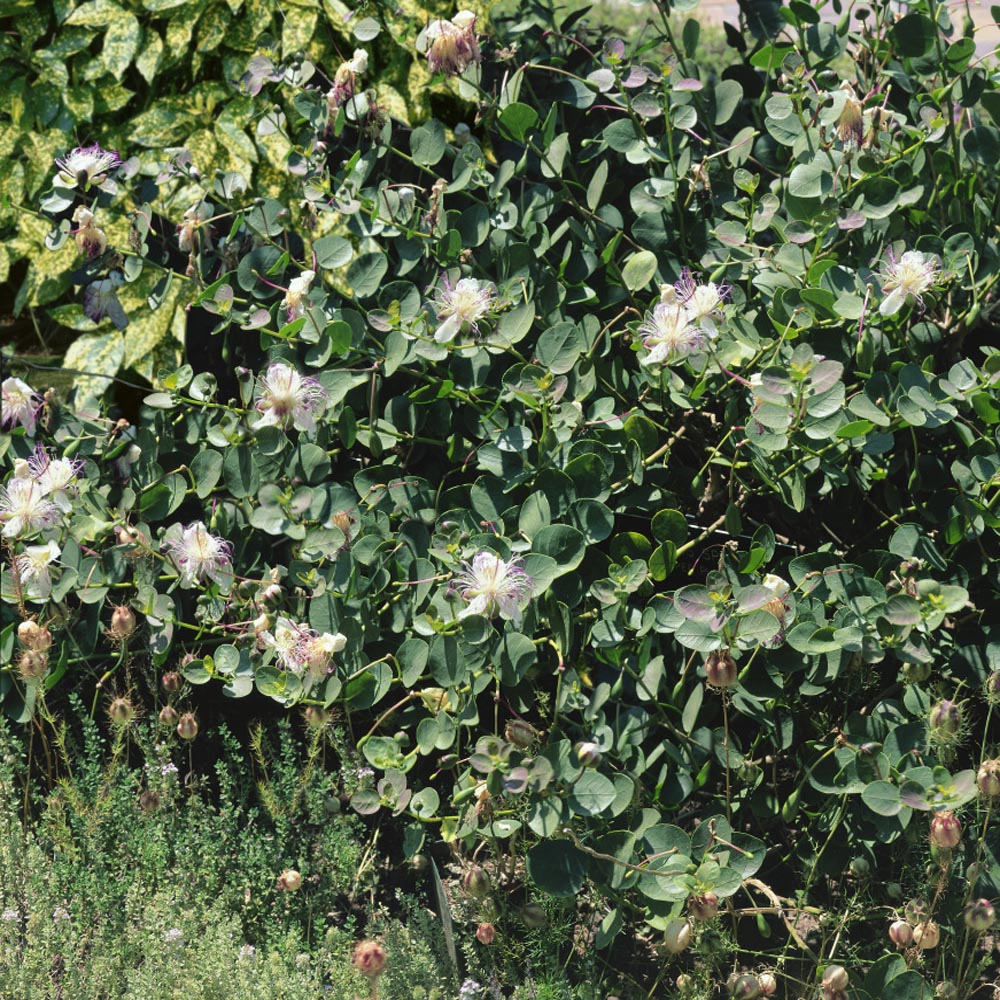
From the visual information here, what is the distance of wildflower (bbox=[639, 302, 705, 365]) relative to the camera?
182cm

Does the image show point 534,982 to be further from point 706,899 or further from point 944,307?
point 944,307

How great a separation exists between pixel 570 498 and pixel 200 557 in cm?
60

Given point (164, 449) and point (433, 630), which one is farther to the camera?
point (164, 449)

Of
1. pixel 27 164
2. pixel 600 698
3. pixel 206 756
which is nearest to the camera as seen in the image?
pixel 600 698

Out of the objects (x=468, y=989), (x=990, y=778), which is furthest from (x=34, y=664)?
(x=990, y=778)

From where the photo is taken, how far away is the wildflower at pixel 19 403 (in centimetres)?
213

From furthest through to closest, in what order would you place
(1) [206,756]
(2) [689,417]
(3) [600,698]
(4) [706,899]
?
(1) [206,756], (2) [689,417], (3) [600,698], (4) [706,899]

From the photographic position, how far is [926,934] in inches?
66.3

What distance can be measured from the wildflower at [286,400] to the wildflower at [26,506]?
0.37 meters

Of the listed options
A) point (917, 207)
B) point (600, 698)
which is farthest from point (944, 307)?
Answer: point (600, 698)

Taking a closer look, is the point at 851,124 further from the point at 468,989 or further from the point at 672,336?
the point at 468,989

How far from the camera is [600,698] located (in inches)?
71.4

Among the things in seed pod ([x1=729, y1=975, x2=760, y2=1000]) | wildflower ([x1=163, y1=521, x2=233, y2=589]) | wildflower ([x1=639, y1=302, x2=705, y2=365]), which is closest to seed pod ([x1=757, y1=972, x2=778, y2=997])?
seed pod ([x1=729, y1=975, x2=760, y2=1000])

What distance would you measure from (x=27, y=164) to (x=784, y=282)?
1.65 metres
